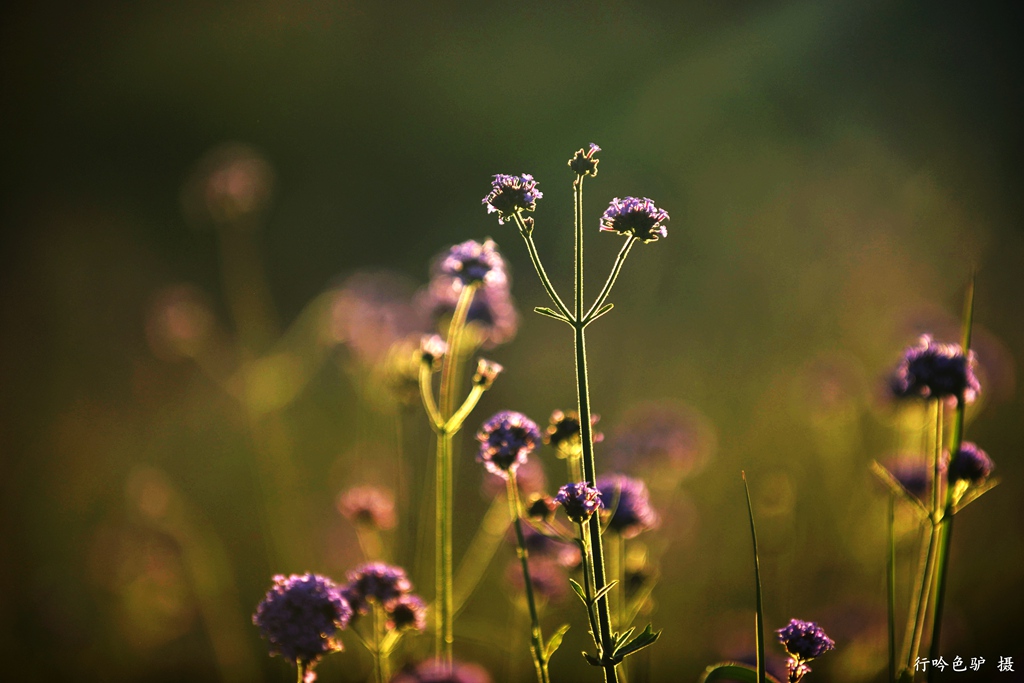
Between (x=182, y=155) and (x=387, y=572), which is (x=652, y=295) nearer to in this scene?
(x=387, y=572)

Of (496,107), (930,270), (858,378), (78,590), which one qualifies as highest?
(496,107)

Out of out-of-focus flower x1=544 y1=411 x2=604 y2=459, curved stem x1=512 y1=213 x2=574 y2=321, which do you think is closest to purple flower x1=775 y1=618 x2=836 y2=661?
out-of-focus flower x1=544 y1=411 x2=604 y2=459

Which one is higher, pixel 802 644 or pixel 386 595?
pixel 386 595

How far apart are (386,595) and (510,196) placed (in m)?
1.23

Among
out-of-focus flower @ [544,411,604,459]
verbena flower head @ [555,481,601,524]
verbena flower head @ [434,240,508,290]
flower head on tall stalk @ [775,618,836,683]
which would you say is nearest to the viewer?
verbena flower head @ [555,481,601,524]

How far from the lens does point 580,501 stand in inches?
65.4

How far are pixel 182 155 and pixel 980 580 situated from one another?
921 cm

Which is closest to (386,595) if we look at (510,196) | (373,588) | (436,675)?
(373,588)

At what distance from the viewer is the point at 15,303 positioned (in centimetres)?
673

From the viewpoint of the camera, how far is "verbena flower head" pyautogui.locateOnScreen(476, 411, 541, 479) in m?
1.90

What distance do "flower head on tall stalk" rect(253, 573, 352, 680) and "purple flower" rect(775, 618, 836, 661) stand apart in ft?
3.85

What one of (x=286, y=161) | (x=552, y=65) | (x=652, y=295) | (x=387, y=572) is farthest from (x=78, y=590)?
(x=552, y=65)

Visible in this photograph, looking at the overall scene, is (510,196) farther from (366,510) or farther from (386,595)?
(366,510)

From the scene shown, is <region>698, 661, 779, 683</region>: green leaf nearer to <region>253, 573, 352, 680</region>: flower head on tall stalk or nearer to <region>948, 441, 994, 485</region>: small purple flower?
<region>948, 441, 994, 485</region>: small purple flower
